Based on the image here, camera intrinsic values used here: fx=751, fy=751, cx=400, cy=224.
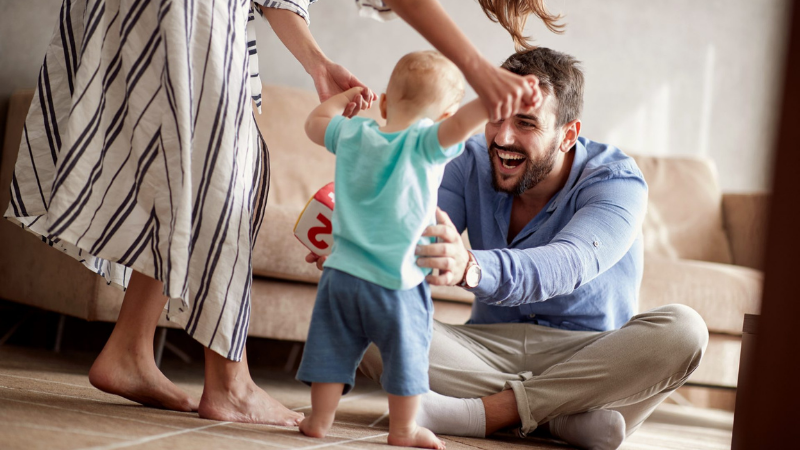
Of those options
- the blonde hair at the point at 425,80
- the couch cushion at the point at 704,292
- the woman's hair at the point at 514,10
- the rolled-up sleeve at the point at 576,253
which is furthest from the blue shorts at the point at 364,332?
the couch cushion at the point at 704,292

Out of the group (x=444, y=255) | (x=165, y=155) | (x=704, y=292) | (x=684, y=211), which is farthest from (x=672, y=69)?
(x=165, y=155)

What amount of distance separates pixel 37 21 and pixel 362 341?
181 centimetres

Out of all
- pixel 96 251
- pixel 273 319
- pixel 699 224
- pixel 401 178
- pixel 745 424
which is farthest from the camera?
pixel 699 224

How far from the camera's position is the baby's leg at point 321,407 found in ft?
3.40

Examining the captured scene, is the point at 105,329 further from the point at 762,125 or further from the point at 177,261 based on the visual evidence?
the point at 762,125

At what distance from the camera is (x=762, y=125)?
3.19 metres

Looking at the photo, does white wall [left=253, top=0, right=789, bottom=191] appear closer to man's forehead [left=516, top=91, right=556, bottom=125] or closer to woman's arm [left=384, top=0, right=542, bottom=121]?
man's forehead [left=516, top=91, right=556, bottom=125]

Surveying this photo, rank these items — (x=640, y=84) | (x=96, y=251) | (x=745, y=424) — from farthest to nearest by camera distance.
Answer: (x=640, y=84) → (x=96, y=251) → (x=745, y=424)

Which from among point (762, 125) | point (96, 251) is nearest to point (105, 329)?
point (96, 251)

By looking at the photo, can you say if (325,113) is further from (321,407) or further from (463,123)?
(321,407)

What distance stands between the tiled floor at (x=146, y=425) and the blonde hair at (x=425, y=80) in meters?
0.49

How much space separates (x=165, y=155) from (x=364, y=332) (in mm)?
396

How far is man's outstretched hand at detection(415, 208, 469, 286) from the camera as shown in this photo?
104 centimetres

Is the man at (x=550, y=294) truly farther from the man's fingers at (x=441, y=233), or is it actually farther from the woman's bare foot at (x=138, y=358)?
the woman's bare foot at (x=138, y=358)
